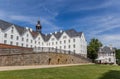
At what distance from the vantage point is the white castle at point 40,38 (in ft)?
197

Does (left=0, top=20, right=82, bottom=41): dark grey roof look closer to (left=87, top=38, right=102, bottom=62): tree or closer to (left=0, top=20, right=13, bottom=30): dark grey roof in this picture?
(left=0, top=20, right=13, bottom=30): dark grey roof

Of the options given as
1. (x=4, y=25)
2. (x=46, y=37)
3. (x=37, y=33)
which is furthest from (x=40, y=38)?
(x=4, y=25)

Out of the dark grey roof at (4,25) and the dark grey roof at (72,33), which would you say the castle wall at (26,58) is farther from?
the dark grey roof at (72,33)

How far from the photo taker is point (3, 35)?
189ft

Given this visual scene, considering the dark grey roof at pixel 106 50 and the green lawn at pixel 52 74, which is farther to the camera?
the dark grey roof at pixel 106 50

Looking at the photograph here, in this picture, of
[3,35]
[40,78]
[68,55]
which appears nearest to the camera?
[40,78]

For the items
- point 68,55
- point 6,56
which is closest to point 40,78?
point 6,56

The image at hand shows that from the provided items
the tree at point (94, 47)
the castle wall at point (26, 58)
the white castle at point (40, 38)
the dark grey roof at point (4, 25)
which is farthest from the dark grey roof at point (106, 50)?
the castle wall at point (26, 58)

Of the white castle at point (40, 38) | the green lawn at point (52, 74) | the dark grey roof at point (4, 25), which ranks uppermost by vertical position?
the dark grey roof at point (4, 25)

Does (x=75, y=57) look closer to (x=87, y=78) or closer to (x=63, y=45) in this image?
(x=63, y=45)

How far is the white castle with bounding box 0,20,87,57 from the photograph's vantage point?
60.2m

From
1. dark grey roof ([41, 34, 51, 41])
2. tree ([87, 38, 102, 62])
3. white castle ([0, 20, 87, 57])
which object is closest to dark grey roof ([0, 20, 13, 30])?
white castle ([0, 20, 87, 57])

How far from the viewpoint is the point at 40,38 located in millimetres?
76812

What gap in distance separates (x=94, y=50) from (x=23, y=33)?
29347 mm
